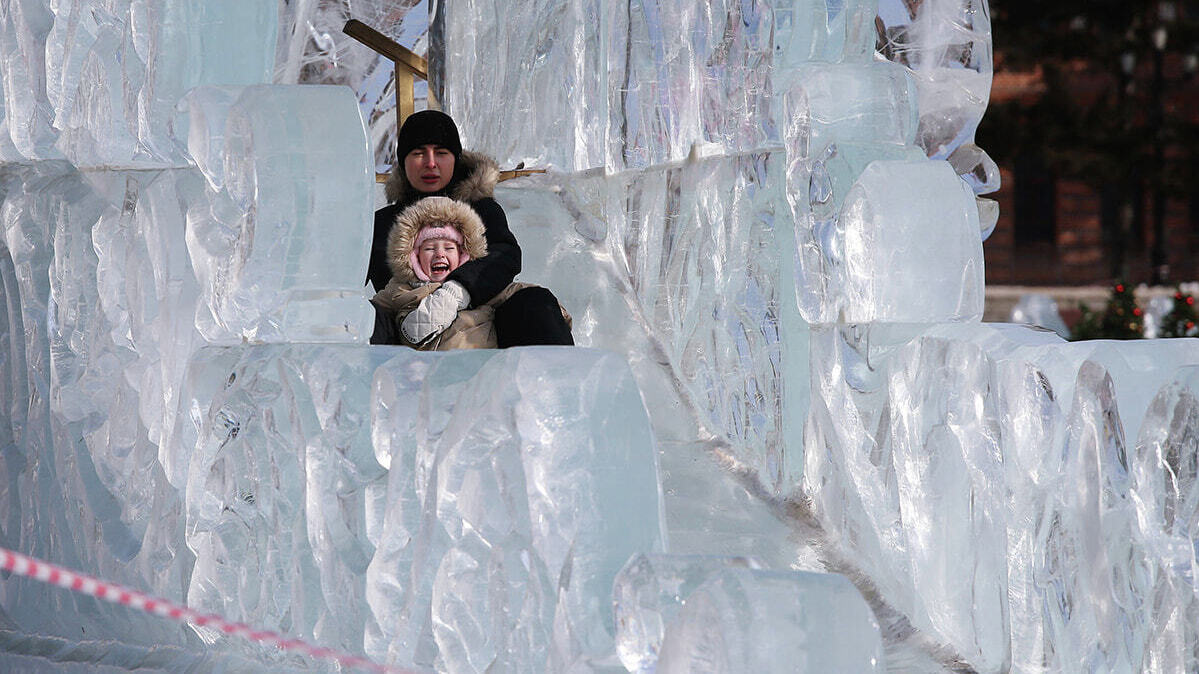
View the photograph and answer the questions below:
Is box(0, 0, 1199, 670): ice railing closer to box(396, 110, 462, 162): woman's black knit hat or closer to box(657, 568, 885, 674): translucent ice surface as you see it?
box(657, 568, 885, 674): translucent ice surface

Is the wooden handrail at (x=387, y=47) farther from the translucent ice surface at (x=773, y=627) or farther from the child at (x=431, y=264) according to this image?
the translucent ice surface at (x=773, y=627)

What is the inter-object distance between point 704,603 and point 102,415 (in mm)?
2062

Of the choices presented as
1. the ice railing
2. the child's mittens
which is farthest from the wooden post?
the child's mittens

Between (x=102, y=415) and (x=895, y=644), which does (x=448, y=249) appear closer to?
(x=102, y=415)

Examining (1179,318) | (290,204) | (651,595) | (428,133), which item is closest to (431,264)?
(428,133)

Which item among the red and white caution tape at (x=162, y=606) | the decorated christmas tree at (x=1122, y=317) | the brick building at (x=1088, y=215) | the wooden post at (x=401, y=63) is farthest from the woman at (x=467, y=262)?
the brick building at (x=1088, y=215)

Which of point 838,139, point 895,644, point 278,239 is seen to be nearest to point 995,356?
Answer: point 895,644

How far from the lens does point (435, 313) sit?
409 cm

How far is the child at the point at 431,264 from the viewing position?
4.20m

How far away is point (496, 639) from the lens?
2480mm

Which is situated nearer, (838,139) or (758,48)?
(838,139)

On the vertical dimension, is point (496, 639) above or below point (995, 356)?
below

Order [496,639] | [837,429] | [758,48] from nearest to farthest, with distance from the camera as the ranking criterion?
[496,639], [837,429], [758,48]

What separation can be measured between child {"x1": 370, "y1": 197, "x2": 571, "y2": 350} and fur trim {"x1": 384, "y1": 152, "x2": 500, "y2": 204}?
37 centimetres
